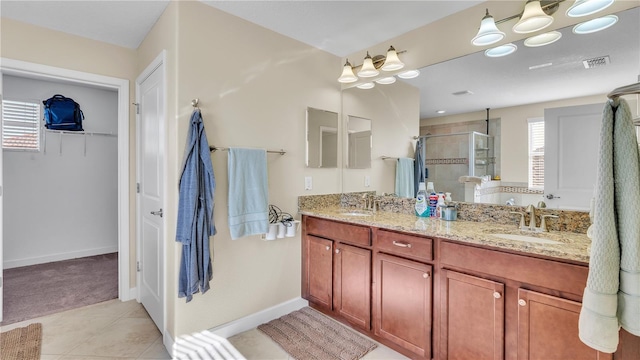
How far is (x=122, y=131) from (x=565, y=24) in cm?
353

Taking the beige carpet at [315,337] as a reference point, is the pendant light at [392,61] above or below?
above

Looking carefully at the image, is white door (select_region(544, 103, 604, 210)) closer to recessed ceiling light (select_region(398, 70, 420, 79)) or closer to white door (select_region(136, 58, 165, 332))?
recessed ceiling light (select_region(398, 70, 420, 79))

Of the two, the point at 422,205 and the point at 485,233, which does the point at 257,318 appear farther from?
the point at 485,233

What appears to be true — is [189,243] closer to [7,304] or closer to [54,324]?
[54,324]

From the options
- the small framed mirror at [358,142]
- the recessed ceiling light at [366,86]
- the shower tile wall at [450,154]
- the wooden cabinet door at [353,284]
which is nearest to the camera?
the wooden cabinet door at [353,284]

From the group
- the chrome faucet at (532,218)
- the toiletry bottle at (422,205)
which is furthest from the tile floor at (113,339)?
the chrome faucet at (532,218)

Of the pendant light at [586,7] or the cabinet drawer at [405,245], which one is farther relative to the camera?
the cabinet drawer at [405,245]

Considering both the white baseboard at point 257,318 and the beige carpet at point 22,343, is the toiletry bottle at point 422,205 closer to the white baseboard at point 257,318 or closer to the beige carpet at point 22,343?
the white baseboard at point 257,318

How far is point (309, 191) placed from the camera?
2.77 m

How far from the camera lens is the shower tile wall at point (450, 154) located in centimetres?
223

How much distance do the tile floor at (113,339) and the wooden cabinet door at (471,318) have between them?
18.5 inches

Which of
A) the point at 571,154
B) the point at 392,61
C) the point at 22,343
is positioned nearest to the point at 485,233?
the point at 571,154

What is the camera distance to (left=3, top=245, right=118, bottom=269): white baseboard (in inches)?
145

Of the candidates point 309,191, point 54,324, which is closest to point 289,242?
point 309,191
